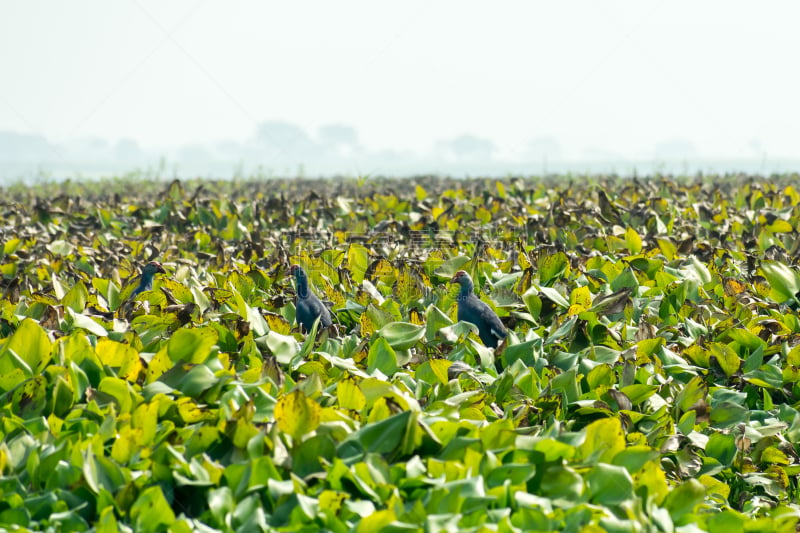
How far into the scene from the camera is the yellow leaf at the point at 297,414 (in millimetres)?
2893

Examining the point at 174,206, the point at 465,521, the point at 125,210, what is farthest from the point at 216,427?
the point at 125,210

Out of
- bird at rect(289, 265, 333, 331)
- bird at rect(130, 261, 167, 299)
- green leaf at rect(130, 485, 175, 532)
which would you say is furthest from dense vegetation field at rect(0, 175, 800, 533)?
bird at rect(130, 261, 167, 299)

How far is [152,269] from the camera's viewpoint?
18.0ft

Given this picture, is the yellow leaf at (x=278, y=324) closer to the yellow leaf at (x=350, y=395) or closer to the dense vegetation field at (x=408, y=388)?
the dense vegetation field at (x=408, y=388)

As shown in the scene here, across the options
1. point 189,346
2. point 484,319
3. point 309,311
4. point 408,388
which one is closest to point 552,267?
point 484,319

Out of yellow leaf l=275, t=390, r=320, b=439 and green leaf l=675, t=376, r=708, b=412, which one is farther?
green leaf l=675, t=376, r=708, b=412

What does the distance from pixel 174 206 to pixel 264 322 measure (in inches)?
205

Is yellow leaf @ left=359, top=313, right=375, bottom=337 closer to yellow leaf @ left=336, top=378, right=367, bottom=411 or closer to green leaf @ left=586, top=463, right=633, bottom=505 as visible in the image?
yellow leaf @ left=336, top=378, right=367, bottom=411

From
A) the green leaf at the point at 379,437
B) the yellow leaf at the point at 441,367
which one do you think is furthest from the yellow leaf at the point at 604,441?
the yellow leaf at the point at 441,367

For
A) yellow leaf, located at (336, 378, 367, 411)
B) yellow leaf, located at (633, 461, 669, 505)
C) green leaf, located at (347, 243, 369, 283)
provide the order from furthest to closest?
1. green leaf, located at (347, 243, 369, 283)
2. yellow leaf, located at (336, 378, 367, 411)
3. yellow leaf, located at (633, 461, 669, 505)

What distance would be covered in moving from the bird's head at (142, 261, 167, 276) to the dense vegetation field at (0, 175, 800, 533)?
176 mm

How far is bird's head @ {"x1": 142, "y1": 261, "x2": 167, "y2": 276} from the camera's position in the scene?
5411 mm

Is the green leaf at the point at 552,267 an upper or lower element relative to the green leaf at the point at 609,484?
upper

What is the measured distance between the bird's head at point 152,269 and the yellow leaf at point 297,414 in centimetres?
280
